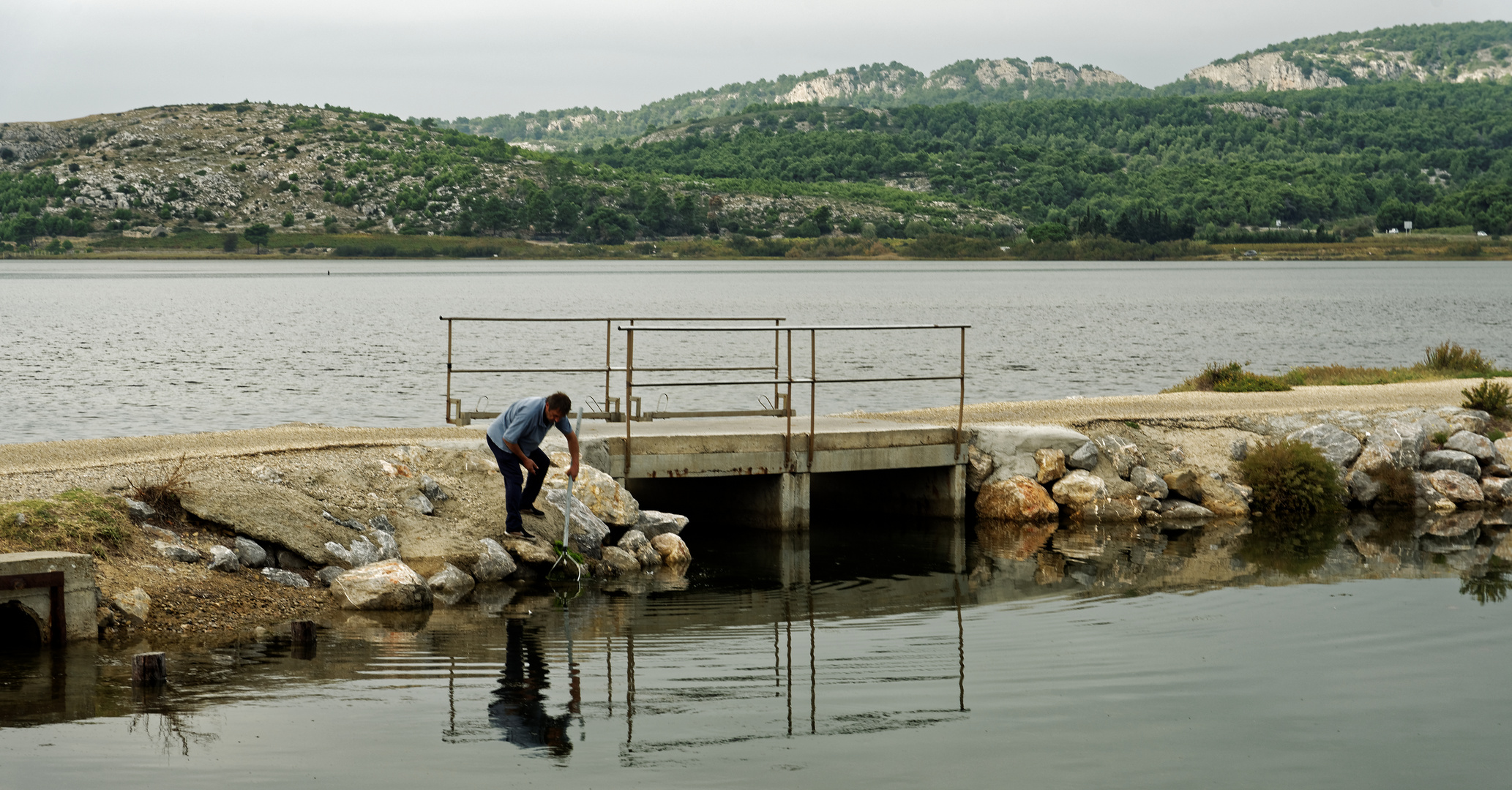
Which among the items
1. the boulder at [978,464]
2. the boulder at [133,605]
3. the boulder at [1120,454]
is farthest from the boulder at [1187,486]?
the boulder at [133,605]

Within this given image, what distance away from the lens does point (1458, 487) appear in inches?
795

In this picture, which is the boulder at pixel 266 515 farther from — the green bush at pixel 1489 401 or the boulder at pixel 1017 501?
the green bush at pixel 1489 401

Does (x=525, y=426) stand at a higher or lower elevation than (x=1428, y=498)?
higher

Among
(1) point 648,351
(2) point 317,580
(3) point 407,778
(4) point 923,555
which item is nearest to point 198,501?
(2) point 317,580

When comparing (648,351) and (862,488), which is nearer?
(862,488)

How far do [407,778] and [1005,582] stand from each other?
811cm

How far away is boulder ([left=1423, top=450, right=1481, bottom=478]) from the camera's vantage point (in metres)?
20.5

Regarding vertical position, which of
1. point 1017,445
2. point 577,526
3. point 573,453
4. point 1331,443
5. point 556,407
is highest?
point 556,407

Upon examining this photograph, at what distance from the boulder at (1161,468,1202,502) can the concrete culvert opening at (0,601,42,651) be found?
13.9m

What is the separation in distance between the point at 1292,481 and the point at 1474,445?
11.3 feet

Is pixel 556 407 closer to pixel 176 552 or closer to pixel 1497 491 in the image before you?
pixel 176 552

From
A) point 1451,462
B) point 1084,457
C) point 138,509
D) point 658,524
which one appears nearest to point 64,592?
point 138,509

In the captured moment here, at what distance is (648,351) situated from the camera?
58.3 m

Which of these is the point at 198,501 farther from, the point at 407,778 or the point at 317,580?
the point at 407,778
